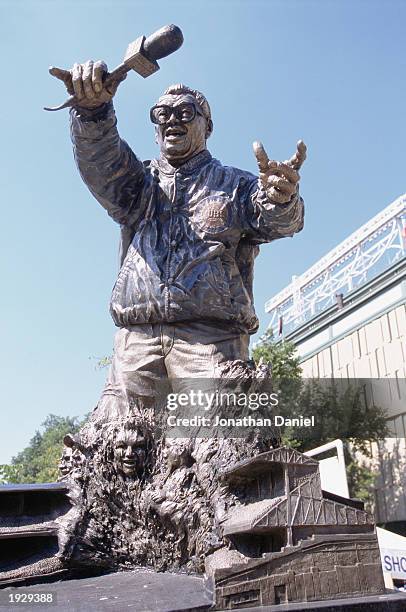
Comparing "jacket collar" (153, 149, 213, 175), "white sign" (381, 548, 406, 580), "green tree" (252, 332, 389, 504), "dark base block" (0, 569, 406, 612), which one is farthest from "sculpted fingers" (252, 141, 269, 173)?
"green tree" (252, 332, 389, 504)

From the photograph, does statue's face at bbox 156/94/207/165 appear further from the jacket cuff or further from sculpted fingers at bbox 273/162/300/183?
sculpted fingers at bbox 273/162/300/183

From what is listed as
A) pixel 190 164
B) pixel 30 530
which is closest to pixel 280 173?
pixel 190 164

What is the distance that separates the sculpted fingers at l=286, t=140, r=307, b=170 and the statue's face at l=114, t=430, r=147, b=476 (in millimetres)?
1462

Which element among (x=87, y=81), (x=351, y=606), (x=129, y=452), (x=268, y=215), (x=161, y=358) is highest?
(x=87, y=81)

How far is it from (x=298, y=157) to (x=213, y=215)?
24.7 inches

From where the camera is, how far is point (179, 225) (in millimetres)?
3355

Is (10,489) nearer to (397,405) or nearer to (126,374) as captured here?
(126,374)

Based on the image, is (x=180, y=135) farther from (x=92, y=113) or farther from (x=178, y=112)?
(x=92, y=113)

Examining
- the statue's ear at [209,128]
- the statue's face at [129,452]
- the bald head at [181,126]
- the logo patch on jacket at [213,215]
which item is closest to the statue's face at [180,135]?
the bald head at [181,126]

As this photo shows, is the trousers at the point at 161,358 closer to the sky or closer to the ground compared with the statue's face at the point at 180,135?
closer to the ground

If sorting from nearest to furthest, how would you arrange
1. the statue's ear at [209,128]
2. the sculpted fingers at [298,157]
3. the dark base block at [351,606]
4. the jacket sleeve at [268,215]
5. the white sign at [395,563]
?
the dark base block at [351,606] < the sculpted fingers at [298,157] < the jacket sleeve at [268,215] < the statue's ear at [209,128] < the white sign at [395,563]

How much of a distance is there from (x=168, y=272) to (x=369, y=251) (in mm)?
18119

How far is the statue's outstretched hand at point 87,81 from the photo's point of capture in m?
2.88

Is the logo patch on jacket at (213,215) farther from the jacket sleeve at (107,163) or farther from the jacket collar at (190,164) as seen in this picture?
the jacket sleeve at (107,163)
